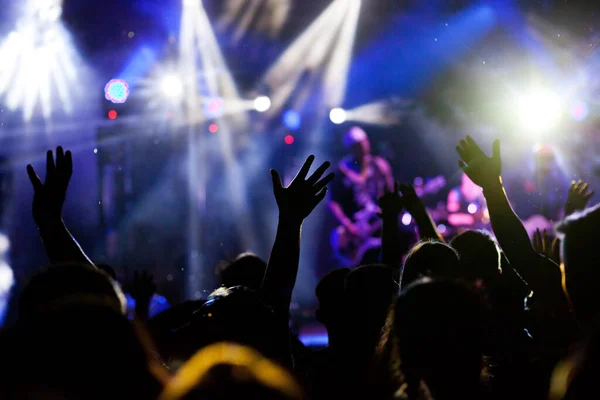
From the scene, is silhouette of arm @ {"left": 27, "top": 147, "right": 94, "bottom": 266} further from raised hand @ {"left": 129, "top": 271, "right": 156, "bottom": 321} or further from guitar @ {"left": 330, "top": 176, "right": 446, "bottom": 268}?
guitar @ {"left": 330, "top": 176, "right": 446, "bottom": 268}

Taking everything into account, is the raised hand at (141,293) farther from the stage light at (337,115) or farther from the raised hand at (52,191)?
the stage light at (337,115)

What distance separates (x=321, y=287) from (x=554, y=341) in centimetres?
117

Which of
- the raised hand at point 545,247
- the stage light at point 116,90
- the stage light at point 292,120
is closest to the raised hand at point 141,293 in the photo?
the raised hand at point 545,247

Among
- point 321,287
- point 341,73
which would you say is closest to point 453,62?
point 341,73

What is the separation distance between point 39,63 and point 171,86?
128 inches

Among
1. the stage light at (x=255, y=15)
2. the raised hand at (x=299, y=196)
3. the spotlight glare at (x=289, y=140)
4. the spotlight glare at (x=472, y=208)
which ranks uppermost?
the stage light at (x=255, y=15)

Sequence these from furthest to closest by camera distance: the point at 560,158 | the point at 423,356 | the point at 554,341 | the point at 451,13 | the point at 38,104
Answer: the point at 560,158 → the point at 451,13 → the point at 38,104 → the point at 554,341 → the point at 423,356

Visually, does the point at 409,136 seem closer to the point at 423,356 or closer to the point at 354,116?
the point at 354,116

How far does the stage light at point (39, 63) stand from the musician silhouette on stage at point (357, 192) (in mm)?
6488

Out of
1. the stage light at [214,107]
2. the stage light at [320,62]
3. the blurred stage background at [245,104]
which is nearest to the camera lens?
the blurred stage background at [245,104]

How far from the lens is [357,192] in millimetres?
12367

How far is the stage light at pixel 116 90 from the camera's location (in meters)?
8.34

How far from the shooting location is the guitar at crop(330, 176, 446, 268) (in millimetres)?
12094

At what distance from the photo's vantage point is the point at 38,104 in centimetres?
687
